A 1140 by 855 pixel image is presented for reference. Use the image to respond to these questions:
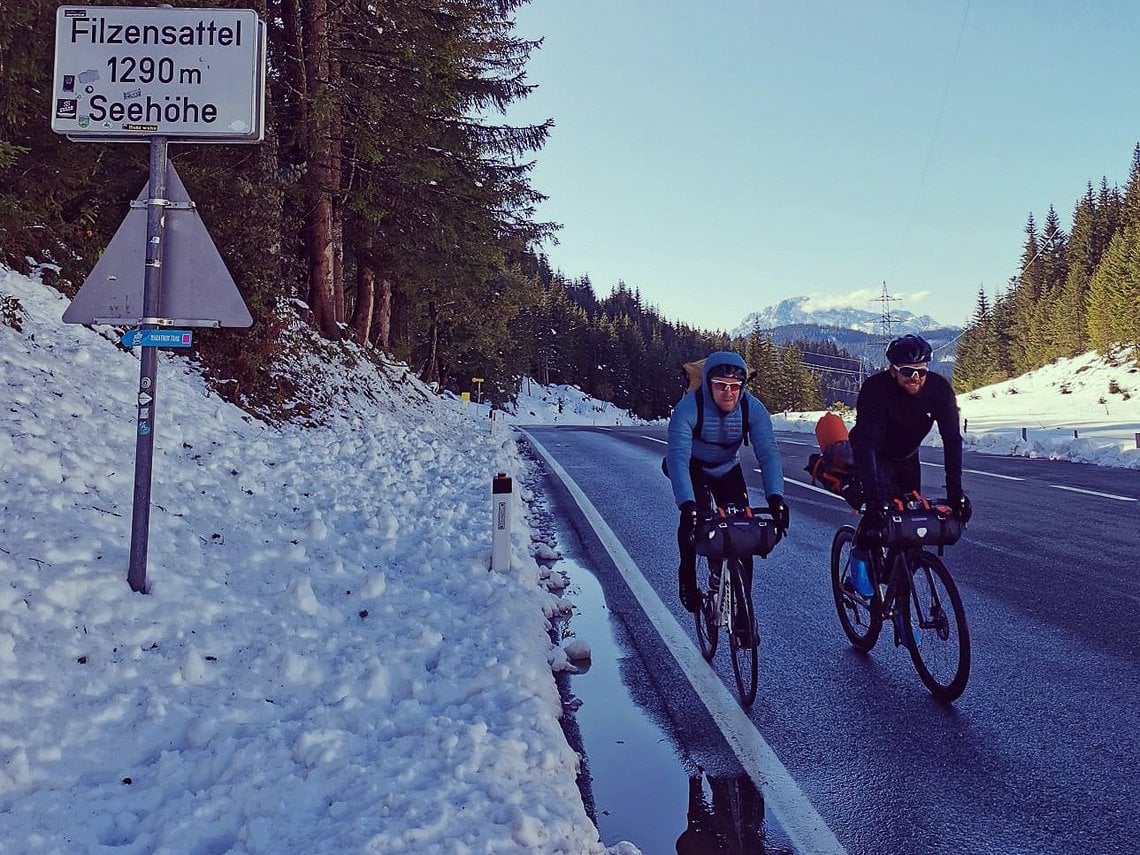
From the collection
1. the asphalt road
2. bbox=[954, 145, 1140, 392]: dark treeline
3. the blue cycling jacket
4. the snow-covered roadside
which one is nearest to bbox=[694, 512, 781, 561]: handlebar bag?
the blue cycling jacket

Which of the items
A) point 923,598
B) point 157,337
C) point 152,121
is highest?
point 152,121

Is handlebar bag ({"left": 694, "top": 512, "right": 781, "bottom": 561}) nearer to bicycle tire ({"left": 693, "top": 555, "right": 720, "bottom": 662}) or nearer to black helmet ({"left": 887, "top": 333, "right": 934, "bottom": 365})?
bicycle tire ({"left": 693, "top": 555, "right": 720, "bottom": 662})

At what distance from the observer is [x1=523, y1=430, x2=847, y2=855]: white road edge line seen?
2.93m

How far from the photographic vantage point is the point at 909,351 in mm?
A: 4465

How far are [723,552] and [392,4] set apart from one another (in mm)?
15498

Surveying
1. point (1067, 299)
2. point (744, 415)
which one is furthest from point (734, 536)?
point (1067, 299)

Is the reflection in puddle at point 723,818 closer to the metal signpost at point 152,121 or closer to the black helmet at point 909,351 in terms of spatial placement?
the black helmet at point 909,351

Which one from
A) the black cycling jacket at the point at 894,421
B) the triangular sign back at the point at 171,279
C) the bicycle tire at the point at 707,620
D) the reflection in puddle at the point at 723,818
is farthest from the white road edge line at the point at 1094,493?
the triangular sign back at the point at 171,279

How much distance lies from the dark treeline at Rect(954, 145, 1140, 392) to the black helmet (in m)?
65.4

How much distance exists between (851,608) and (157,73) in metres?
5.75

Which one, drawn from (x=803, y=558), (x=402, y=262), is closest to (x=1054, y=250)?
(x=402, y=262)

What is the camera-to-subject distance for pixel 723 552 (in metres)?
4.26

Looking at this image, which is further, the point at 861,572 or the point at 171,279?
the point at 861,572

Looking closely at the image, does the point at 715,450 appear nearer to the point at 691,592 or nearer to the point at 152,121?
the point at 691,592
